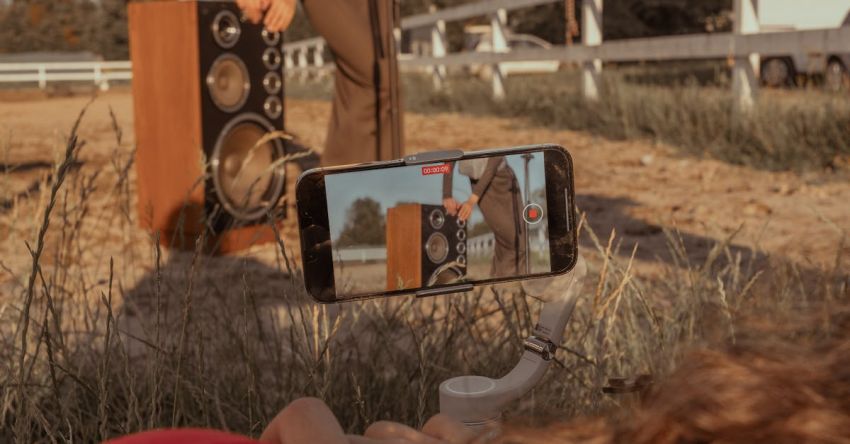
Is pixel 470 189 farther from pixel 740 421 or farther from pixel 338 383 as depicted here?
pixel 338 383

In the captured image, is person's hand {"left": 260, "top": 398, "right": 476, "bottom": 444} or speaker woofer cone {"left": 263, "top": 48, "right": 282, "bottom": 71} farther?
speaker woofer cone {"left": 263, "top": 48, "right": 282, "bottom": 71}

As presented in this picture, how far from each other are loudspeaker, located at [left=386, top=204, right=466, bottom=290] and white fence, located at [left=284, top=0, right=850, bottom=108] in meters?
4.92

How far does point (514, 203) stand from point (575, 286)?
0.10m

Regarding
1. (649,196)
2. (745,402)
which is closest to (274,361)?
(745,402)

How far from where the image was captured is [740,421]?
0.38 metres

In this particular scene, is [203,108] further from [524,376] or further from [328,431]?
[328,431]

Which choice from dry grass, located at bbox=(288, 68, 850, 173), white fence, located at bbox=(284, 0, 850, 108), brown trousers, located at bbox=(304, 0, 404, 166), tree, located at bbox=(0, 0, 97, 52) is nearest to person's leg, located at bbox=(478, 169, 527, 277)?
brown trousers, located at bbox=(304, 0, 404, 166)

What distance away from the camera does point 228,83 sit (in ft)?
12.8

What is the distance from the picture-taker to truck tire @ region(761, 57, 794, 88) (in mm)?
13562

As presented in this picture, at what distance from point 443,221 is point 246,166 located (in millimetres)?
3204

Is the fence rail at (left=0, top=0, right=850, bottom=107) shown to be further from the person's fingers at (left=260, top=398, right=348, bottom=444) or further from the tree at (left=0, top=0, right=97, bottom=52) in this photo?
the tree at (left=0, top=0, right=97, bottom=52)

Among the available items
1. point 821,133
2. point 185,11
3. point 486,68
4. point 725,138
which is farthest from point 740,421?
point 486,68

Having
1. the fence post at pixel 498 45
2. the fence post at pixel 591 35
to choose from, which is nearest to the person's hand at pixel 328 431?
the fence post at pixel 591 35

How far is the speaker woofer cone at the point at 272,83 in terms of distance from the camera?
159 inches
